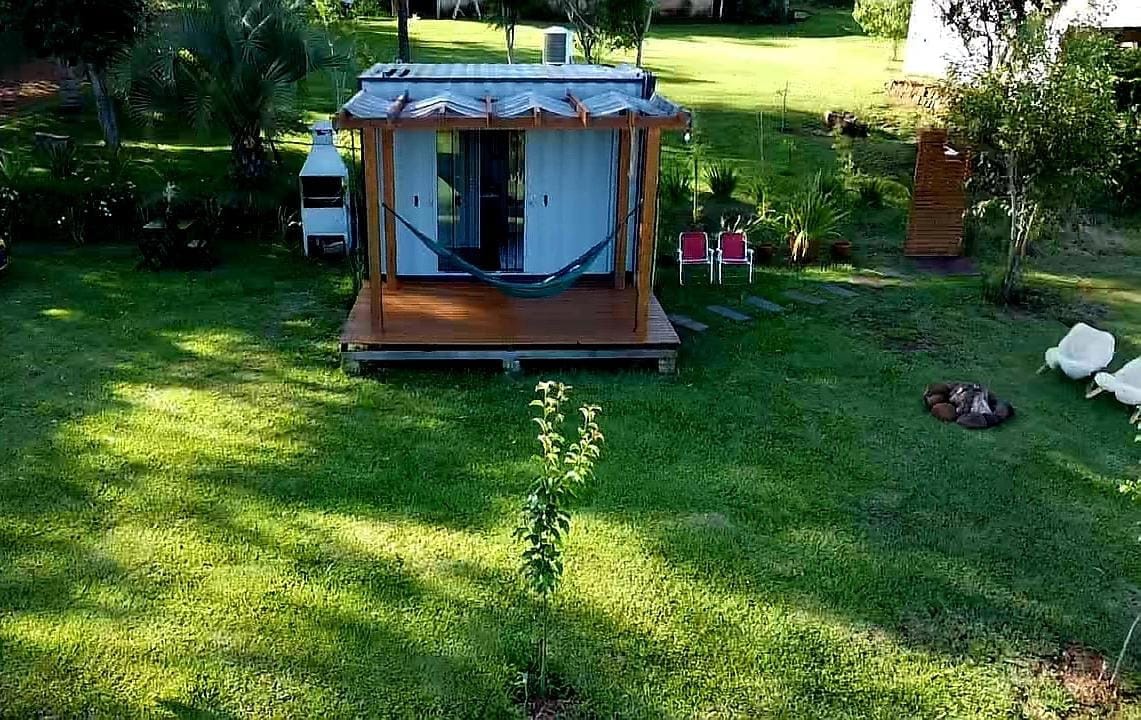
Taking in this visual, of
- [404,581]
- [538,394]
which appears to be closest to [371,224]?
[538,394]

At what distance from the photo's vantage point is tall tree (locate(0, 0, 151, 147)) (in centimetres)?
1136

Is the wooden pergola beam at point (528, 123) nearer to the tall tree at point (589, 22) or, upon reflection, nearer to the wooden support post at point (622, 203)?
the wooden support post at point (622, 203)

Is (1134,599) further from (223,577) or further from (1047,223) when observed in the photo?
(1047,223)

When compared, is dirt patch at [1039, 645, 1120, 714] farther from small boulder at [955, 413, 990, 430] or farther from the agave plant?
the agave plant

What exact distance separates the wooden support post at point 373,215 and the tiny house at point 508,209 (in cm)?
1

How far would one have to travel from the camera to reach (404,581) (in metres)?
5.07

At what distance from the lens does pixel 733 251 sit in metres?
10.2

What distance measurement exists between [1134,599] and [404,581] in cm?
393

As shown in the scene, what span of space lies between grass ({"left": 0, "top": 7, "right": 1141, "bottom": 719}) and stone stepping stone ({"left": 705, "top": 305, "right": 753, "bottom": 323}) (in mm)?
208

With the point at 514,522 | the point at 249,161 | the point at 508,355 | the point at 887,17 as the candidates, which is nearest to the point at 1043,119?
the point at 508,355

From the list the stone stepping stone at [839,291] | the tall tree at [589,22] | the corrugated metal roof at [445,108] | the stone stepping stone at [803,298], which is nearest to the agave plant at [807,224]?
the stone stepping stone at [839,291]

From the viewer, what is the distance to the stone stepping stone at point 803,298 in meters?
9.73

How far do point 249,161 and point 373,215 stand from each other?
4780 mm

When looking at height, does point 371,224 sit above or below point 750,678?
above
